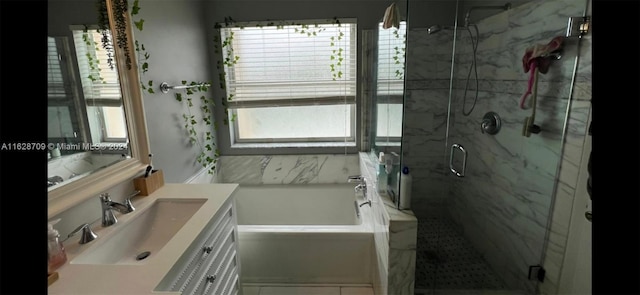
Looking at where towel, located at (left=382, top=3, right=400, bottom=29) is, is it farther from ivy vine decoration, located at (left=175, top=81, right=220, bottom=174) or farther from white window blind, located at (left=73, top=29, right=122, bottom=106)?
white window blind, located at (left=73, top=29, right=122, bottom=106)

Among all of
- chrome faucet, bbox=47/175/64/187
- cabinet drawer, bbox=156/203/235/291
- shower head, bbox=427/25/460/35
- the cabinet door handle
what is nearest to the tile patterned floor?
cabinet drawer, bbox=156/203/235/291

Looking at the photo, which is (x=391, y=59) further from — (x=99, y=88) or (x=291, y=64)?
(x=99, y=88)

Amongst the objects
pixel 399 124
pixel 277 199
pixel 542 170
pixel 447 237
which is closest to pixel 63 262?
pixel 399 124

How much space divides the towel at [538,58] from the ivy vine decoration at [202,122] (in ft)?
7.32

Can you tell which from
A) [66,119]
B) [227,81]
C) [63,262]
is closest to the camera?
[63,262]

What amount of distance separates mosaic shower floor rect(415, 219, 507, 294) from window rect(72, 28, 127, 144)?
1.86 m

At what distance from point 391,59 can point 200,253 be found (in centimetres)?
162

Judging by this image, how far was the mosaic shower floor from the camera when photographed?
5.85 feet

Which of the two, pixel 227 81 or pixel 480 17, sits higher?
pixel 480 17

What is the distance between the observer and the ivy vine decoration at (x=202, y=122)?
2153 millimetres

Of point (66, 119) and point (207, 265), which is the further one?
point (207, 265)
